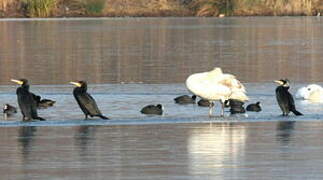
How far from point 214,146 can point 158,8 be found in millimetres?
64405

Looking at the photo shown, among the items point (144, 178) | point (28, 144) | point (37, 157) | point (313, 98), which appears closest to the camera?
point (144, 178)

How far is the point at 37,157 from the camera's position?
1167cm

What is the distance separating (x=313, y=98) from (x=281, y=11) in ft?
188

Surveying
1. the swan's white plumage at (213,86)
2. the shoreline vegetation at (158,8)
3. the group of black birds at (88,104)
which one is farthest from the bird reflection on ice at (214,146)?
the shoreline vegetation at (158,8)

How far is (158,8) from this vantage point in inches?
3012

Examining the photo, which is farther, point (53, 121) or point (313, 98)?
point (313, 98)

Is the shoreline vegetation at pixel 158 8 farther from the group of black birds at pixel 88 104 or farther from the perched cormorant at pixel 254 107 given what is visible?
the group of black birds at pixel 88 104

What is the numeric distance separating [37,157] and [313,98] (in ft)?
24.6

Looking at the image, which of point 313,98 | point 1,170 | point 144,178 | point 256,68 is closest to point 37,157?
point 1,170

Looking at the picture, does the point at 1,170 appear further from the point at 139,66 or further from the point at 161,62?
the point at 161,62

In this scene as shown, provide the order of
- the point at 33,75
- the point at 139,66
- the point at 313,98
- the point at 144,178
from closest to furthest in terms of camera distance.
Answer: the point at 144,178, the point at 313,98, the point at 33,75, the point at 139,66

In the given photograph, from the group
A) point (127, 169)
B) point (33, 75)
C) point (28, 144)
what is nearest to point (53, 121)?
point (28, 144)

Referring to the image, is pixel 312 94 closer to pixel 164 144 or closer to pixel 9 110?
pixel 9 110

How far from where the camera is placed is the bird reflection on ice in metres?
11.1
